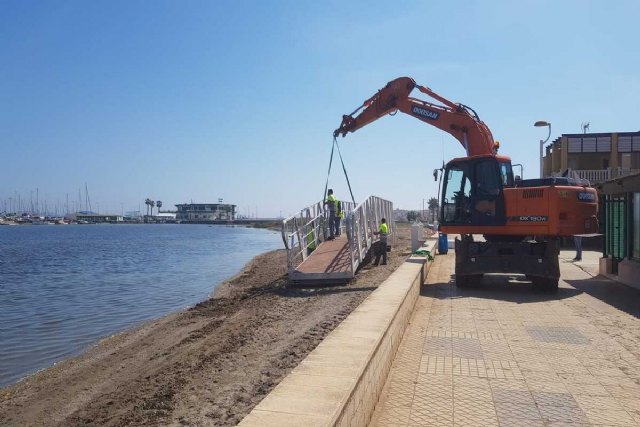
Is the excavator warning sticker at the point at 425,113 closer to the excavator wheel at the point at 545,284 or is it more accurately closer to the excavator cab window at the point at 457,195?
the excavator cab window at the point at 457,195

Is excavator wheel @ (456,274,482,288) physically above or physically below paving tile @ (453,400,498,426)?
above

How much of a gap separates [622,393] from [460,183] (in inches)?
312

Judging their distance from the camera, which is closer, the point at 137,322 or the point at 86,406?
the point at 86,406

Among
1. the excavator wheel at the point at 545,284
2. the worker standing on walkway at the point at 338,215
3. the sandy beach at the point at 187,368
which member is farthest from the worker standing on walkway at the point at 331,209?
the excavator wheel at the point at 545,284

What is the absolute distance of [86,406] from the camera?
23.8ft

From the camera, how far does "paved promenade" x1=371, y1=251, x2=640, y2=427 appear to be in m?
4.71

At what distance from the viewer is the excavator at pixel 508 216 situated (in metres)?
11.7

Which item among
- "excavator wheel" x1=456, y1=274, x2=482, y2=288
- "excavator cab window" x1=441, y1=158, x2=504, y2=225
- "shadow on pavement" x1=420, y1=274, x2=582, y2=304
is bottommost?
"shadow on pavement" x1=420, y1=274, x2=582, y2=304

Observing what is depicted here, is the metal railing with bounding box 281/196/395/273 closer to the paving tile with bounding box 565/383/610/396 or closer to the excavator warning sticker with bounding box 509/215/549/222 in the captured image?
the excavator warning sticker with bounding box 509/215/549/222

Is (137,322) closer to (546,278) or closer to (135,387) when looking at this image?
(135,387)

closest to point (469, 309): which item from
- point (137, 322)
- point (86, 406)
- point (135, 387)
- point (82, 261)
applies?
point (135, 387)

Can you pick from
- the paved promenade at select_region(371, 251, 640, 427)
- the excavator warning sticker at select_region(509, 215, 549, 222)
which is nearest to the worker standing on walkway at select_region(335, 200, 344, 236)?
the excavator warning sticker at select_region(509, 215, 549, 222)

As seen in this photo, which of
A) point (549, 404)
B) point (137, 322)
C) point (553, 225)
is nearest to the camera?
point (549, 404)

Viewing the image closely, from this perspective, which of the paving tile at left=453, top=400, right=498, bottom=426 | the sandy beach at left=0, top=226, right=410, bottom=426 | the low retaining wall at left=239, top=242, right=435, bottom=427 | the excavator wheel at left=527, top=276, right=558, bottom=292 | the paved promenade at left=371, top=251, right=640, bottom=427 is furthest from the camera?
the excavator wheel at left=527, top=276, right=558, bottom=292
